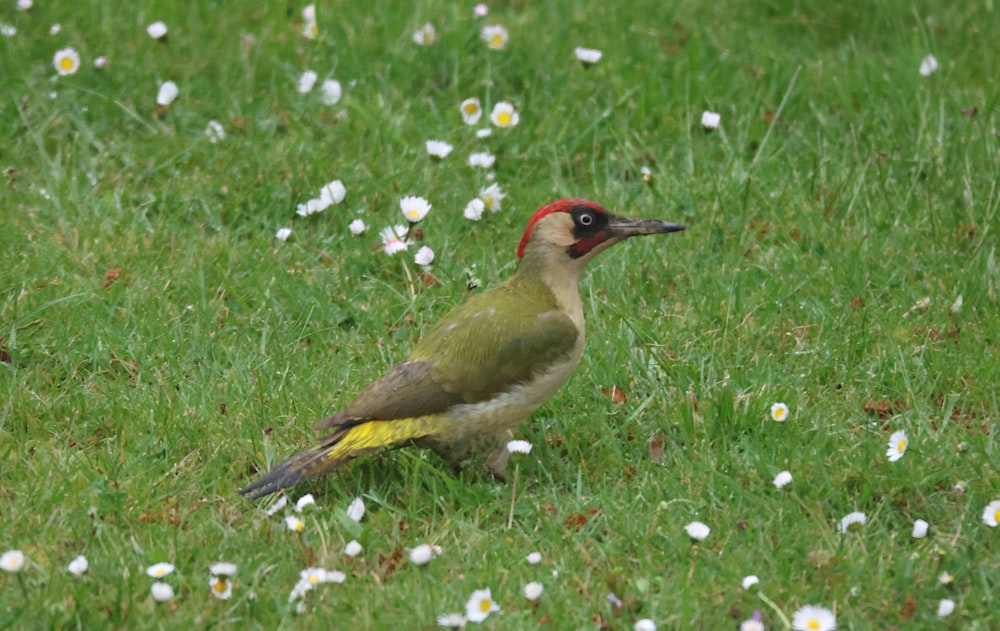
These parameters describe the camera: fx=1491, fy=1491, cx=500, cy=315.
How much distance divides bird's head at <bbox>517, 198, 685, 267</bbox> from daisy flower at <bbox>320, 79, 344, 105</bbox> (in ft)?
7.20

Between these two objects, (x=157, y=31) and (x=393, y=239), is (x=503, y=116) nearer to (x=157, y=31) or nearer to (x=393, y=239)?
(x=393, y=239)

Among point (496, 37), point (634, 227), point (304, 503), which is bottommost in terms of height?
point (304, 503)

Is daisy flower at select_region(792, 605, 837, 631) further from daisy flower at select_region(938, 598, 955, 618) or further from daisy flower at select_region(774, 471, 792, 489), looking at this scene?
daisy flower at select_region(774, 471, 792, 489)

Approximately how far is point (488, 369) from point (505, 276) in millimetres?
1339

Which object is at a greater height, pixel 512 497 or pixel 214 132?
pixel 214 132

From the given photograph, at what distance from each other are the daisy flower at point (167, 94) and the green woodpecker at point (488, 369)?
253cm

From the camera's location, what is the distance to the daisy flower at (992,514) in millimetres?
4152

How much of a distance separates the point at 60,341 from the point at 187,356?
1.52 feet

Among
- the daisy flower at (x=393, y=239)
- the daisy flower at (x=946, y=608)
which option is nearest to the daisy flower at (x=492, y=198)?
the daisy flower at (x=393, y=239)

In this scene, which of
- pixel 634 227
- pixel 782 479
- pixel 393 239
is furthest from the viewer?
pixel 393 239

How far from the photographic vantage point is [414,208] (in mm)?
6129

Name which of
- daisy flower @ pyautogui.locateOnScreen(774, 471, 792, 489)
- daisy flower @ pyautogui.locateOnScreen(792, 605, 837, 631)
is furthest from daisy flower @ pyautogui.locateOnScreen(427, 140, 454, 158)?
daisy flower @ pyautogui.locateOnScreen(792, 605, 837, 631)

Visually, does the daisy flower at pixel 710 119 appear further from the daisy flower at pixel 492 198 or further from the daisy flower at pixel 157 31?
the daisy flower at pixel 157 31

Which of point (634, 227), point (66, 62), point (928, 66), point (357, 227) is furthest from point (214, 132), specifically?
point (928, 66)
